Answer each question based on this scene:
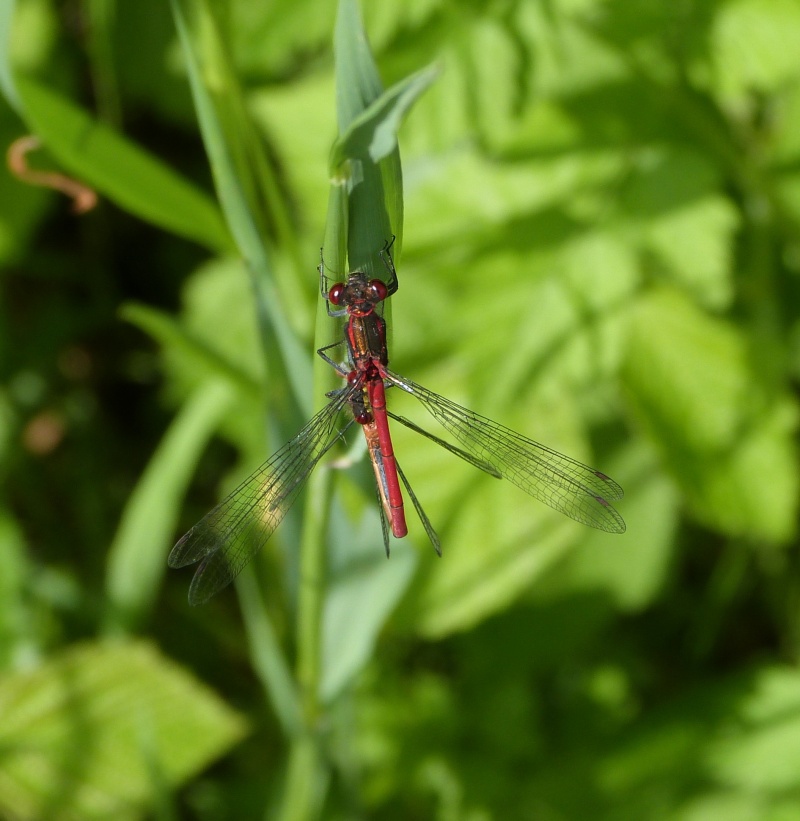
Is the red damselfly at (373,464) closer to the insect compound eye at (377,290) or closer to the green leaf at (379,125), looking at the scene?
the insect compound eye at (377,290)

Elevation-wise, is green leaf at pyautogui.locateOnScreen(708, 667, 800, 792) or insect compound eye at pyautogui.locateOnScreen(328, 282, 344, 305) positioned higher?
green leaf at pyautogui.locateOnScreen(708, 667, 800, 792)

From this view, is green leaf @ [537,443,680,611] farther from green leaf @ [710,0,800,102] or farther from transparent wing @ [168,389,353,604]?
transparent wing @ [168,389,353,604]

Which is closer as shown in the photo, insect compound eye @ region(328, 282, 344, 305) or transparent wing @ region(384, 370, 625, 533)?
insect compound eye @ region(328, 282, 344, 305)

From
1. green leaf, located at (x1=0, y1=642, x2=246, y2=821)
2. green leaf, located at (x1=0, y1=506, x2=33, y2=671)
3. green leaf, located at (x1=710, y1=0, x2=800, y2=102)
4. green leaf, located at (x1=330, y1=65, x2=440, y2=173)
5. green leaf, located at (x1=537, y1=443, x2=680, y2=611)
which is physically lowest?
green leaf, located at (x1=0, y1=642, x2=246, y2=821)

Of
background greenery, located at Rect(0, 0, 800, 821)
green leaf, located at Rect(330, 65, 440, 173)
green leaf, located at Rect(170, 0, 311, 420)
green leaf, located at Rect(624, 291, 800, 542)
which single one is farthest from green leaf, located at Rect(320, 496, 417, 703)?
green leaf, located at Rect(624, 291, 800, 542)

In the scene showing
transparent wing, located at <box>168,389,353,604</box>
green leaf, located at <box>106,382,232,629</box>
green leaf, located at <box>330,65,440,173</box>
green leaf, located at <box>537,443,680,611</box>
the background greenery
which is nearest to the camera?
green leaf, located at <box>330,65,440,173</box>

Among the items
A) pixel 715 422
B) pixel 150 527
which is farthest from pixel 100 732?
pixel 715 422

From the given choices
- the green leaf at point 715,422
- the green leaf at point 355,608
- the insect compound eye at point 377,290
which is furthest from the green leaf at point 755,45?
the green leaf at point 355,608

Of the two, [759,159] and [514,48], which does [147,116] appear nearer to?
[514,48]
